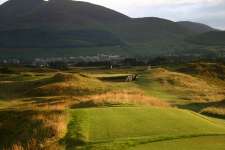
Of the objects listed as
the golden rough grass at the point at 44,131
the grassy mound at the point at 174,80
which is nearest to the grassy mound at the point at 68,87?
the grassy mound at the point at 174,80

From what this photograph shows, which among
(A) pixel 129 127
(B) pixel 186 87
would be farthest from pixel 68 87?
(A) pixel 129 127

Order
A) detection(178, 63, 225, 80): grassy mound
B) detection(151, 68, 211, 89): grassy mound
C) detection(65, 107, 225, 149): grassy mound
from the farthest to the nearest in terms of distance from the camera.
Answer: detection(178, 63, 225, 80): grassy mound, detection(151, 68, 211, 89): grassy mound, detection(65, 107, 225, 149): grassy mound

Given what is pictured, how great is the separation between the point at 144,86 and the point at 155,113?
3013 cm

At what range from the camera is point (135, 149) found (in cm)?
1689

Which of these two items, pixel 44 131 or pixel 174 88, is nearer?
pixel 44 131

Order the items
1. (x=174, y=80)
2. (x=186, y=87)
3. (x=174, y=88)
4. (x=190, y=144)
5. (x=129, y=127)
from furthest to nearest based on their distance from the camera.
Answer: (x=174, y=80), (x=186, y=87), (x=174, y=88), (x=129, y=127), (x=190, y=144)

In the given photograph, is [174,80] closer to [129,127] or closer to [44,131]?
[129,127]

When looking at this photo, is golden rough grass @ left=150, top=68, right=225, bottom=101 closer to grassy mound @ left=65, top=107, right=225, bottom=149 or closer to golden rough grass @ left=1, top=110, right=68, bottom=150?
grassy mound @ left=65, top=107, right=225, bottom=149

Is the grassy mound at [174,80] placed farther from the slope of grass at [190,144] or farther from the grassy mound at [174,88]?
the slope of grass at [190,144]

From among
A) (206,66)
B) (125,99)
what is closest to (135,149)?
(125,99)

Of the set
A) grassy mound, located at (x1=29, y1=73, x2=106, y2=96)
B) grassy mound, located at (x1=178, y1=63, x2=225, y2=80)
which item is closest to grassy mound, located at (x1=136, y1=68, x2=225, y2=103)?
grassy mound, located at (x1=29, y1=73, x2=106, y2=96)

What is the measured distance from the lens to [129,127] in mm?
20953

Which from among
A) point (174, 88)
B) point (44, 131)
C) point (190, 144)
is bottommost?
point (174, 88)

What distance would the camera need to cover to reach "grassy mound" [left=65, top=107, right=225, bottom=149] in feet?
61.2
